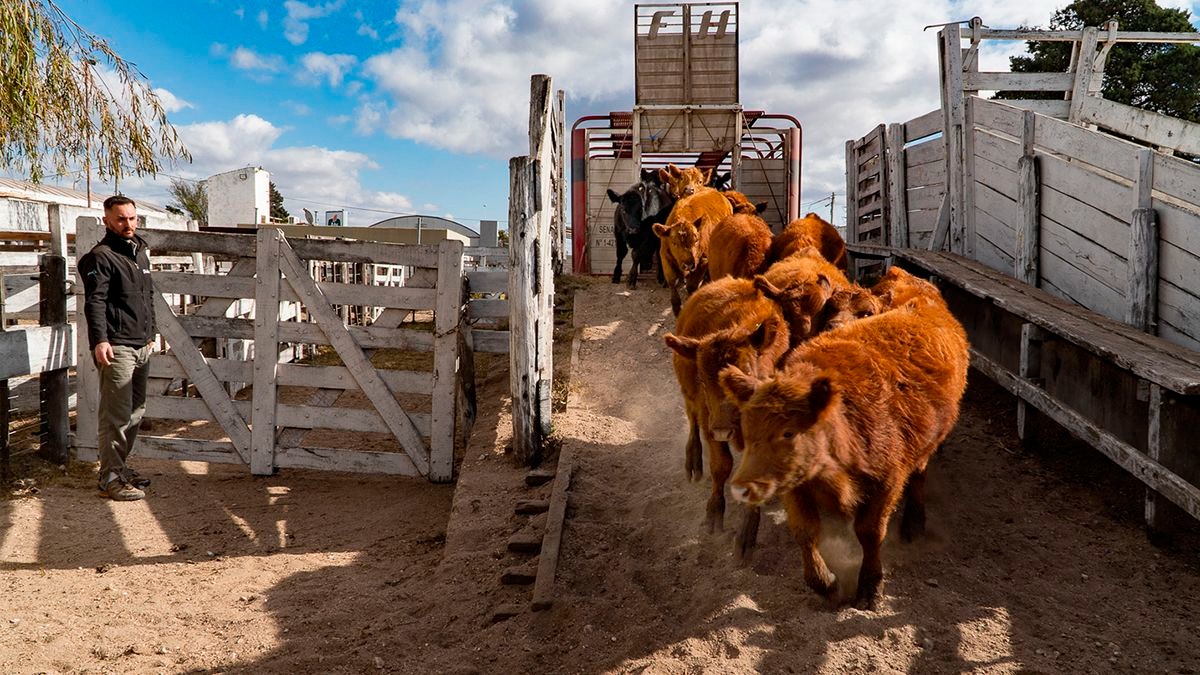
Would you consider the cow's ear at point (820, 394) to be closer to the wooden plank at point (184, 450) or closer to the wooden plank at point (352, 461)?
the wooden plank at point (352, 461)

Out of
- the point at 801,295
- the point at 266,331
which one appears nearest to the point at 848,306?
the point at 801,295

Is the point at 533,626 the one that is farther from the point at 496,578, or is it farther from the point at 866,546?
the point at 866,546

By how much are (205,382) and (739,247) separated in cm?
505

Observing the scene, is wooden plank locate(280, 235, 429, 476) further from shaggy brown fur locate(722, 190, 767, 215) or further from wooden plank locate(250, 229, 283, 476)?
shaggy brown fur locate(722, 190, 767, 215)

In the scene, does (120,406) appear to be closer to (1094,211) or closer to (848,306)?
(848,306)

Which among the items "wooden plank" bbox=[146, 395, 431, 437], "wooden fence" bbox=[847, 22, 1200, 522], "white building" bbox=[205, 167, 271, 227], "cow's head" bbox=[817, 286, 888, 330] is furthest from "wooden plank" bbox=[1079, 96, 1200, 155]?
"white building" bbox=[205, 167, 271, 227]

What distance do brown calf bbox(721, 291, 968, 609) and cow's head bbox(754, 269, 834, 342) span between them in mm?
507

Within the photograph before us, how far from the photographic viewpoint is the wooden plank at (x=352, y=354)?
706 cm

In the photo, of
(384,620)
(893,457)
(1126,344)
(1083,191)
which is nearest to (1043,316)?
(1126,344)

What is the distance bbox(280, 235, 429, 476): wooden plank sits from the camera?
23.2 ft

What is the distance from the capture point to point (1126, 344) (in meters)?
4.69

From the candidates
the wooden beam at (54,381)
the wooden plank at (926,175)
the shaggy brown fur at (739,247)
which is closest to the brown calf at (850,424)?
the shaggy brown fur at (739,247)

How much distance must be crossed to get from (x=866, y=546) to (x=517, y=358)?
3.31 m

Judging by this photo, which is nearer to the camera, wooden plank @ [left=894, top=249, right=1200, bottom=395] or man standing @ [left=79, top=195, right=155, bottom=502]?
wooden plank @ [left=894, top=249, right=1200, bottom=395]
